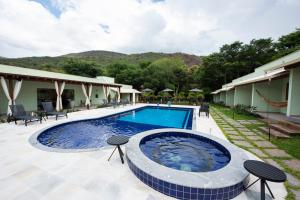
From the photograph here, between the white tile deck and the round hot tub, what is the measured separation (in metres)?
0.20

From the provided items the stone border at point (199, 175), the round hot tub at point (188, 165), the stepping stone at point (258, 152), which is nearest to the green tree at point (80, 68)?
the round hot tub at point (188, 165)

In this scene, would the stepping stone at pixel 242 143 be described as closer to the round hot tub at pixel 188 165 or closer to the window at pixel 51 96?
the round hot tub at pixel 188 165

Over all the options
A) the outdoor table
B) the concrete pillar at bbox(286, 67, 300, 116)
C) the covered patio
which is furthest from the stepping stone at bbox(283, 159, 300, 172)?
the covered patio

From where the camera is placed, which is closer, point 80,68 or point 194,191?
point 194,191

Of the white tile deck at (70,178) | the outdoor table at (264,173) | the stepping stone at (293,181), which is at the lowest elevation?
the white tile deck at (70,178)

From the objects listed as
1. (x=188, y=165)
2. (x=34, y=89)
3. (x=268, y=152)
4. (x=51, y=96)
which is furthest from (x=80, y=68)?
(x=268, y=152)

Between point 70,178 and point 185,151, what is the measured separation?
332 cm

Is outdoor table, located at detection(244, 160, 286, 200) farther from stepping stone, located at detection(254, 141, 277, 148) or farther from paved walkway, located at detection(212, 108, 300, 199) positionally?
stepping stone, located at detection(254, 141, 277, 148)

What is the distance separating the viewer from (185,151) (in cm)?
475

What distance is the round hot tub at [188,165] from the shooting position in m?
2.29

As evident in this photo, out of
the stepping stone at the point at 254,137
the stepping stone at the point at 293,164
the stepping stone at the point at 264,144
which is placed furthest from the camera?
the stepping stone at the point at 254,137

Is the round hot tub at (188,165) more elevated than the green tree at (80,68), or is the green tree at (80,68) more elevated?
the green tree at (80,68)

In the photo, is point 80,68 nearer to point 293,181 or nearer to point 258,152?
point 258,152

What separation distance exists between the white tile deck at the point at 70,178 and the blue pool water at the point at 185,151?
949mm
